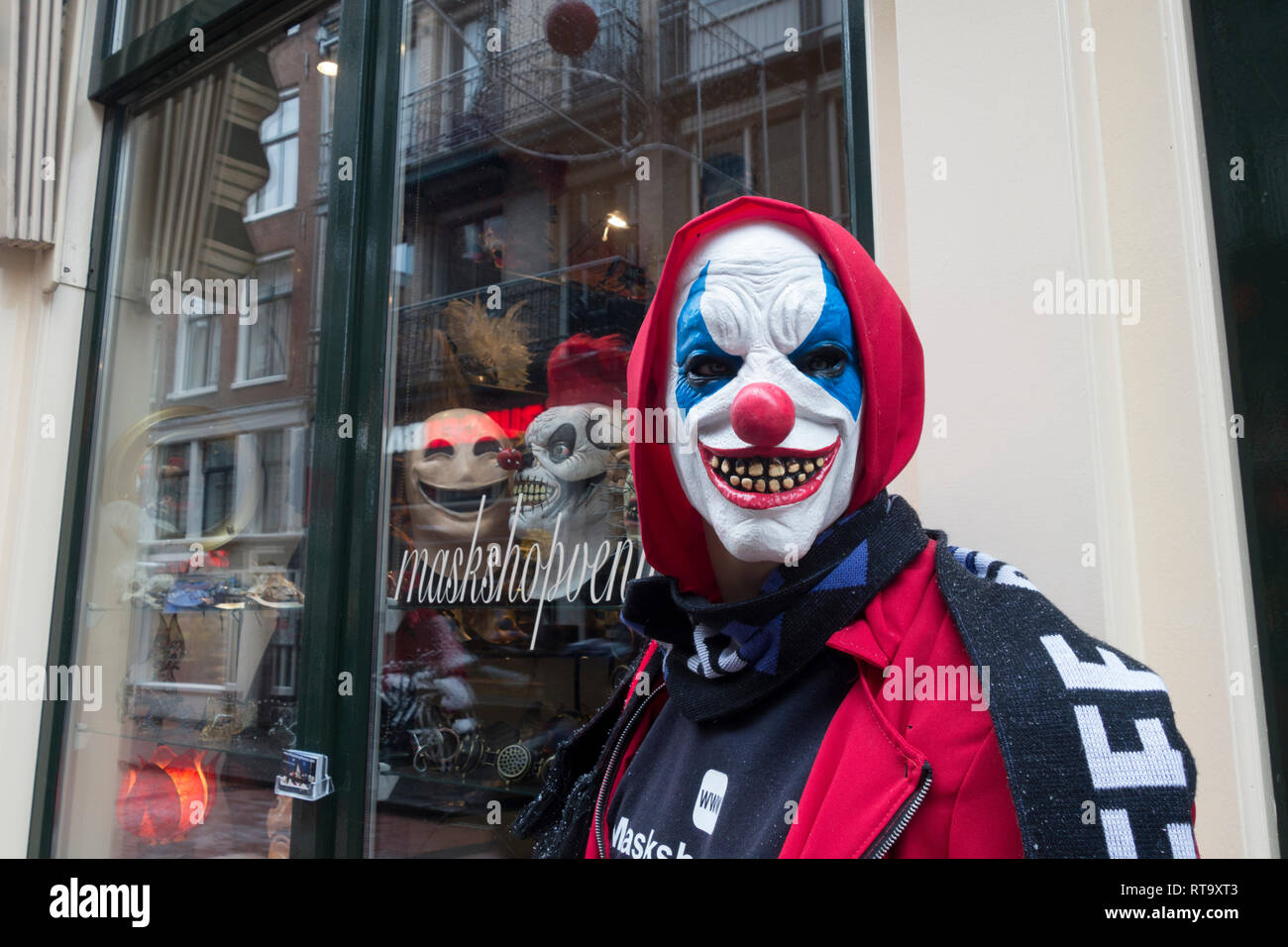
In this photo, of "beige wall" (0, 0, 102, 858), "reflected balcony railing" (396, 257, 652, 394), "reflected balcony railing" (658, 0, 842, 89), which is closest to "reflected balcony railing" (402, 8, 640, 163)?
"reflected balcony railing" (658, 0, 842, 89)

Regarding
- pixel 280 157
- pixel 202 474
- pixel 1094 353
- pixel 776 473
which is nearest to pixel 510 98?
pixel 280 157

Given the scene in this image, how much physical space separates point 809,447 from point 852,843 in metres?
0.44

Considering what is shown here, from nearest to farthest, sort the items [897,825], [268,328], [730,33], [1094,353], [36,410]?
[897,825] → [1094,353] → [730,33] → [268,328] → [36,410]

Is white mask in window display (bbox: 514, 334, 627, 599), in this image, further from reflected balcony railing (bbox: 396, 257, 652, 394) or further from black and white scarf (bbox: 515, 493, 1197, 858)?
black and white scarf (bbox: 515, 493, 1197, 858)

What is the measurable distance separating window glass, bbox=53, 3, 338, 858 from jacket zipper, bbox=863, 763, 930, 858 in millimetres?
2015

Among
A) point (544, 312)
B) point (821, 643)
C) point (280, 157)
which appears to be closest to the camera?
point (821, 643)

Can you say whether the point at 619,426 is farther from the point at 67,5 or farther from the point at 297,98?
the point at 67,5

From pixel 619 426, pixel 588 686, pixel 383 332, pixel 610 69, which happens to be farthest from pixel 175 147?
pixel 588 686

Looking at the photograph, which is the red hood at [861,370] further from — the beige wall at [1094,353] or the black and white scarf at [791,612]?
the beige wall at [1094,353]

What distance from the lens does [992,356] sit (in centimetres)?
148

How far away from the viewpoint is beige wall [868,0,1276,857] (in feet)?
4.36

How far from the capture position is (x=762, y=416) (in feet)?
3.31

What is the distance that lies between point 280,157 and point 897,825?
3101mm

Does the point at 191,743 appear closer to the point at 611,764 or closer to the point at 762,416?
the point at 611,764
